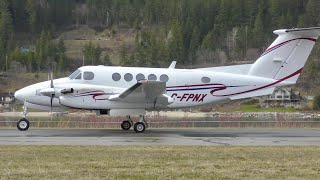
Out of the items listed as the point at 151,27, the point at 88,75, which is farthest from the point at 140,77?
the point at 151,27

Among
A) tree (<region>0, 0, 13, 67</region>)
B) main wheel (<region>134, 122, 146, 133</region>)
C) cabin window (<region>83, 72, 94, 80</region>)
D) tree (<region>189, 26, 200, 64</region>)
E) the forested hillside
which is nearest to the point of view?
main wheel (<region>134, 122, 146, 133</region>)

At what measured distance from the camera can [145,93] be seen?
104ft

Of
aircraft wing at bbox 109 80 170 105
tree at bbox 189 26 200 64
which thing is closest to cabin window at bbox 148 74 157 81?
aircraft wing at bbox 109 80 170 105

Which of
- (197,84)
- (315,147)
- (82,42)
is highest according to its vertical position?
(82,42)

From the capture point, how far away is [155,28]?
585 ft

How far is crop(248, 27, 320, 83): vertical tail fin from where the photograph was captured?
33938 millimetres

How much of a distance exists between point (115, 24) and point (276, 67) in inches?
6162

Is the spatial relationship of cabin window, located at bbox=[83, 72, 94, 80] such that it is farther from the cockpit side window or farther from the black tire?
the black tire

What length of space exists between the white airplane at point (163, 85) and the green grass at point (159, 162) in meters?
10.0

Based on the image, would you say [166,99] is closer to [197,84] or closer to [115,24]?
[197,84]

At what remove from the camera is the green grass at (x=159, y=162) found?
15.2m

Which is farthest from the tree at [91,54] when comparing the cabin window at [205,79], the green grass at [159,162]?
the green grass at [159,162]

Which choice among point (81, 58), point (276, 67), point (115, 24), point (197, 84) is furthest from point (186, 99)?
point (115, 24)

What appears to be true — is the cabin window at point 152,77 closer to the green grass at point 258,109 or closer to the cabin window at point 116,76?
the cabin window at point 116,76
